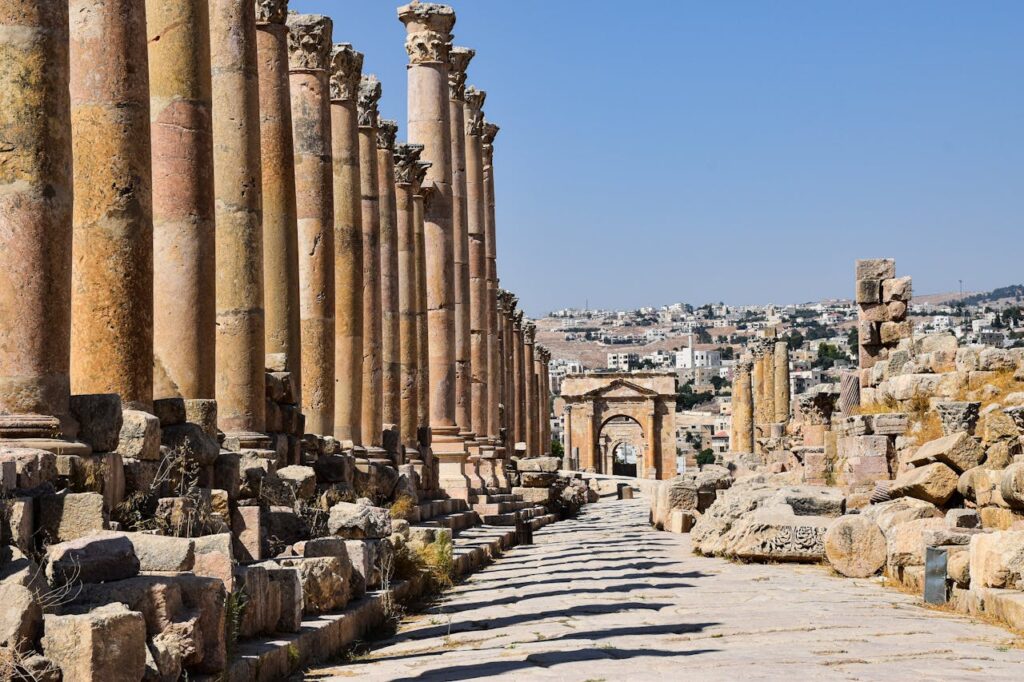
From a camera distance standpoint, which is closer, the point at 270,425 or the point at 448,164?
the point at 270,425

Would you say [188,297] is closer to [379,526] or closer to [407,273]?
[379,526]

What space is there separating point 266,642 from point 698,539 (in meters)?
11.9

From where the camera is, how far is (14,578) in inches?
238

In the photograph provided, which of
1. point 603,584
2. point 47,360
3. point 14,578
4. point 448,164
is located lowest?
point 603,584

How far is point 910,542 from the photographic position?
14258 millimetres

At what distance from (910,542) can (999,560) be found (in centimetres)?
305

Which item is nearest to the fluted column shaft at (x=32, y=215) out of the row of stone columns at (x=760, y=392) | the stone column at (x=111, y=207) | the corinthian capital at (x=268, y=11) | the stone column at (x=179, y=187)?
the stone column at (x=111, y=207)

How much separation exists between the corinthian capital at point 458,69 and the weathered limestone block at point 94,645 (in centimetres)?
2530

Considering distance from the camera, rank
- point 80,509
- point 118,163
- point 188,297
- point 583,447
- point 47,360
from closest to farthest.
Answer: point 80,509 < point 47,360 < point 118,163 < point 188,297 < point 583,447

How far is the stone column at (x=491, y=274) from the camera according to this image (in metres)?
35.5

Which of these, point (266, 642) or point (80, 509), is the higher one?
point (80, 509)

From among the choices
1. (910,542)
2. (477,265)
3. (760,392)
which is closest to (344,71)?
(910,542)

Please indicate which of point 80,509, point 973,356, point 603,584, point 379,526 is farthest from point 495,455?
point 80,509

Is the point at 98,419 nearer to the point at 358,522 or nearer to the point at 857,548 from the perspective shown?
the point at 358,522
